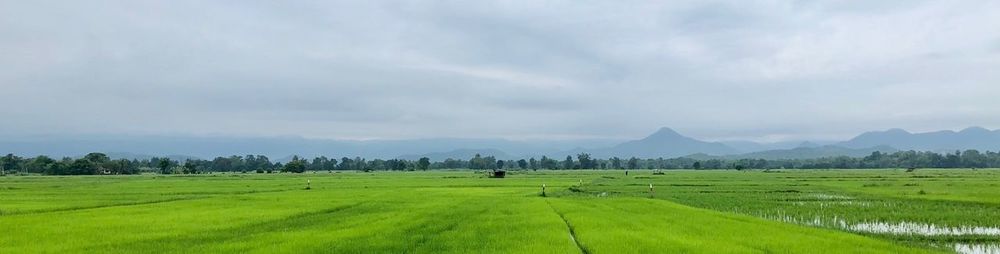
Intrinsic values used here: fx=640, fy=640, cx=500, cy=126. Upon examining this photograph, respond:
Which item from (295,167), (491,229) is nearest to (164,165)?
(295,167)

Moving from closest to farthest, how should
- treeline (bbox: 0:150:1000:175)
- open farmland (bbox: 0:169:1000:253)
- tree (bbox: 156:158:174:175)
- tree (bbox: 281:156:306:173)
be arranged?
1. open farmland (bbox: 0:169:1000:253)
2. treeline (bbox: 0:150:1000:175)
3. tree (bbox: 156:158:174:175)
4. tree (bbox: 281:156:306:173)

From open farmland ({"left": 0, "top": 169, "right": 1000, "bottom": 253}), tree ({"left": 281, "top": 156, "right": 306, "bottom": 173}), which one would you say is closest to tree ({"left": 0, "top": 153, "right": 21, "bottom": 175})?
tree ({"left": 281, "top": 156, "right": 306, "bottom": 173})

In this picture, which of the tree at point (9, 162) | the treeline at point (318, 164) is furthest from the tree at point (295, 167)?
the tree at point (9, 162)

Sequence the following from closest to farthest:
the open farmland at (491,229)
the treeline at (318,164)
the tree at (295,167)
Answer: the open farmland at (491,229)
the treeline at (318,164)
the tree at (295,167)

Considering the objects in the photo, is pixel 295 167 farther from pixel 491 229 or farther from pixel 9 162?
pixel 491 229

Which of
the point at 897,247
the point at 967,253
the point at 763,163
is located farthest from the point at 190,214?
the point at 763,163

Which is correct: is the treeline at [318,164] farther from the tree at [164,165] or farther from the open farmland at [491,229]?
the open farmland at [491,229]

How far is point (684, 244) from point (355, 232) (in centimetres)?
651

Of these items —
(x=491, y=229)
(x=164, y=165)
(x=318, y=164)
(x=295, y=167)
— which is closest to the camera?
(x=491, y=229)

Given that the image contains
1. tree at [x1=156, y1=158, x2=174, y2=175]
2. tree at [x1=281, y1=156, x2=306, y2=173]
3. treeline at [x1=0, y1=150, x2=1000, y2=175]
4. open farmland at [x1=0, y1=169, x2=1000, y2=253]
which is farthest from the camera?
Answer: tree at [x1=281, y1=156, x2=306, y2=173]

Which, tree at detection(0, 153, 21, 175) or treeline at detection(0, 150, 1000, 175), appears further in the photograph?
tree at detection(0, 153, 21, 175)

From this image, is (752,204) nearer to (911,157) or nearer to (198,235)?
(198,235)

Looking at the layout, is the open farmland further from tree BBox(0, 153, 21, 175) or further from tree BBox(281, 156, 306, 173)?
tree BBox(0, 153, 21, 175)

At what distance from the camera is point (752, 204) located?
23.4 metres
